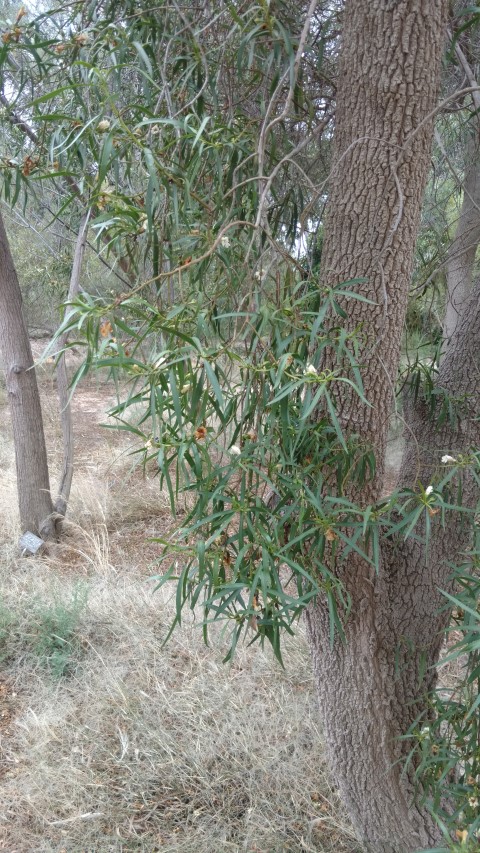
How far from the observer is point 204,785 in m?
2.31

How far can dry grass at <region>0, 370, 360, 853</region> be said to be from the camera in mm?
2178

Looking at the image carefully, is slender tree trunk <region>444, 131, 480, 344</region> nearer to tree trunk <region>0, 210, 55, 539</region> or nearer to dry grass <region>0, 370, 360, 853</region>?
dry grass <region>0, 370, 360, 853</region>

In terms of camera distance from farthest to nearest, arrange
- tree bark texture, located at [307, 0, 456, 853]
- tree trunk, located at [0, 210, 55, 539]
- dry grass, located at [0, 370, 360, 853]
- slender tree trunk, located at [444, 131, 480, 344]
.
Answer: tree trunk, located at [0, 210, 55, 539] → dry grass, located at [0, 370, 360, 853] → slender tree trunk, located at [444, 131, 480, 344] → tree bark texture, located at [307, 0, 456, 853]

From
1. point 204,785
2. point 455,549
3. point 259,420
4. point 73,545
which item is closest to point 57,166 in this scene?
point 259,420

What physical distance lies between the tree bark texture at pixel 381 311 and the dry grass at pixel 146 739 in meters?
0.53

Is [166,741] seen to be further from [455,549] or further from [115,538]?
[115,538]

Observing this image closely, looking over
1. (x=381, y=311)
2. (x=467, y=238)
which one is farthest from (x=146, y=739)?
(x=467, y=238)

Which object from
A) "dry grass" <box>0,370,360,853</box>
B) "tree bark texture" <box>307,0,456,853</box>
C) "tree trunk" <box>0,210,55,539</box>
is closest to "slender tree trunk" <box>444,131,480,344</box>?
"tree bark texture" <box>307,0,456,853</box>

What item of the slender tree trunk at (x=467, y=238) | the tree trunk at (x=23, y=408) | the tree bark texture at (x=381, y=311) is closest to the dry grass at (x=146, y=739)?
the tree bark texture at (x=381, y=311)

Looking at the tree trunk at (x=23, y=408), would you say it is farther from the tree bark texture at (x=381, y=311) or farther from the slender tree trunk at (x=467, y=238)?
the tree bark texture at (x=381, y=311)

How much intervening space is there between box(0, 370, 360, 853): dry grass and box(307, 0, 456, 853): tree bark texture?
0.53m

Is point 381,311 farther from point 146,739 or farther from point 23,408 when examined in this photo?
point 23,408

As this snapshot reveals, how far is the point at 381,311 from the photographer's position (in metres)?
1.42

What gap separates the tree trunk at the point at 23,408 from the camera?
12.9ft
